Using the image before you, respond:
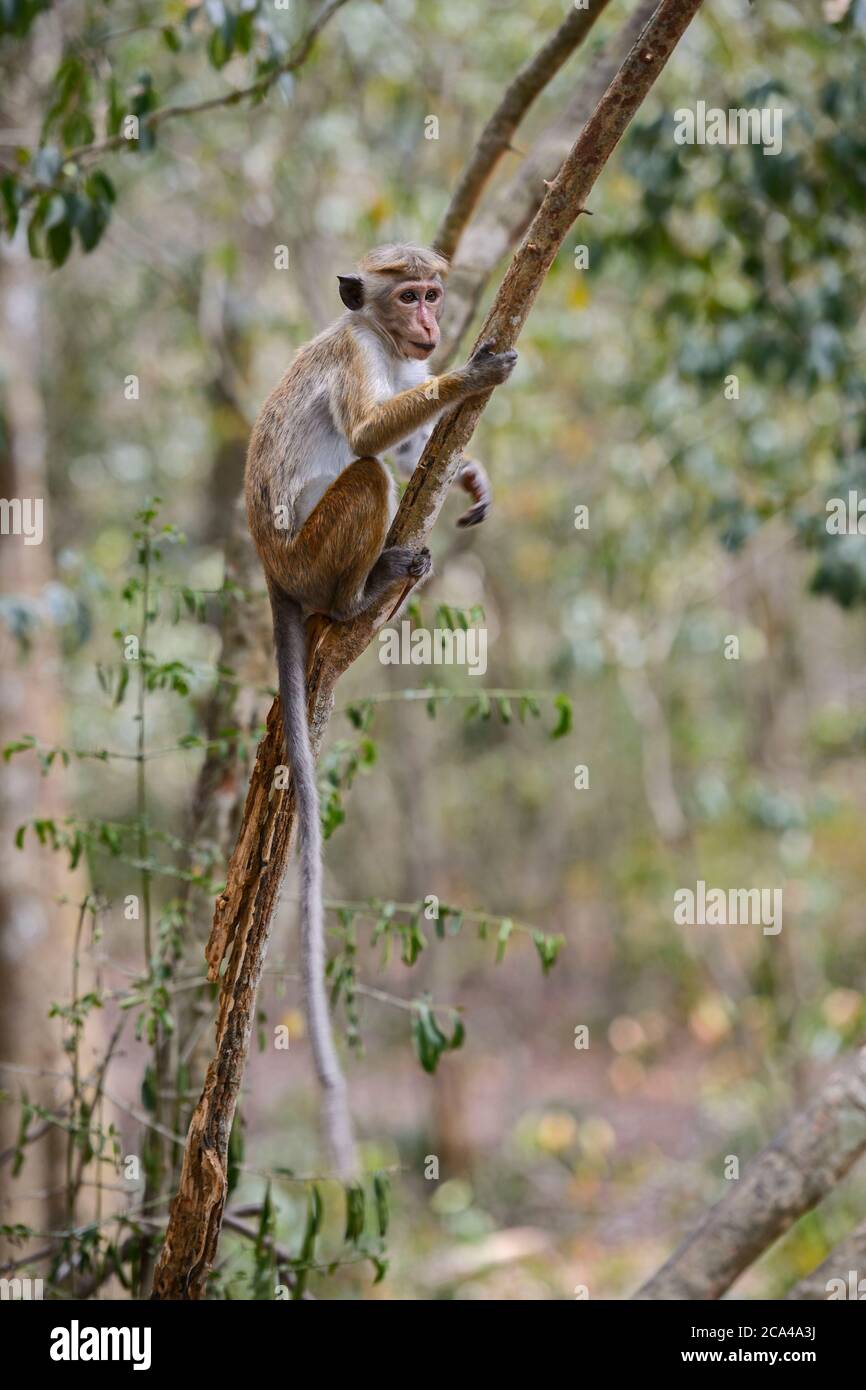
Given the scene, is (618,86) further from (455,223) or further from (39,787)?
(39,787)

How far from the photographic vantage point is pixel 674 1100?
13523mm

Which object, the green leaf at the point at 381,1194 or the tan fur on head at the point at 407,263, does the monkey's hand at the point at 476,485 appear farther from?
the green leaf at the point at 381,1194

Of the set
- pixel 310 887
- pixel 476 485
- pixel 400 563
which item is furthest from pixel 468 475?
pixel 310 887

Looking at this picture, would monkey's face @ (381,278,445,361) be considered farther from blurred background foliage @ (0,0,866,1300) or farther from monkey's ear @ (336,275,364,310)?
blurred background foliage @ (0,0,866,1300)

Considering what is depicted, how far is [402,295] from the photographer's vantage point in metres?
4.41

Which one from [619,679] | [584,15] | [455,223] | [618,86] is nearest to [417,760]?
[619,679]

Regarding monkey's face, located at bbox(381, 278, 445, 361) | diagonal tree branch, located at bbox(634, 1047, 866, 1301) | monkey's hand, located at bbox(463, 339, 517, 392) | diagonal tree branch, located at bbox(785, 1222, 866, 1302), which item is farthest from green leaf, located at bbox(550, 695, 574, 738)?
diagonal tree branch, located at bbox(785, 1222, 866, 1302)

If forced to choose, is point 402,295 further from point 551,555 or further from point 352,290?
point 551,555

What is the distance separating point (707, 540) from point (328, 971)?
7.79 meters

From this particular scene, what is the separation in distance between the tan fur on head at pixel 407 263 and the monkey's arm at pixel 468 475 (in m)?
0.51

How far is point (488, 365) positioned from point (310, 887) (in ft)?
4.66

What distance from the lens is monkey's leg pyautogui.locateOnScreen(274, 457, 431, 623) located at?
4.02m

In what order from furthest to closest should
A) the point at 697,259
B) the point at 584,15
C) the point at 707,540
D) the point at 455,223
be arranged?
the point at 707,540 < the point at 697,259 < the point at 455,223 < the point at 584,15

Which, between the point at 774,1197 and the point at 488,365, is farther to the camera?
the point at 774,1197
